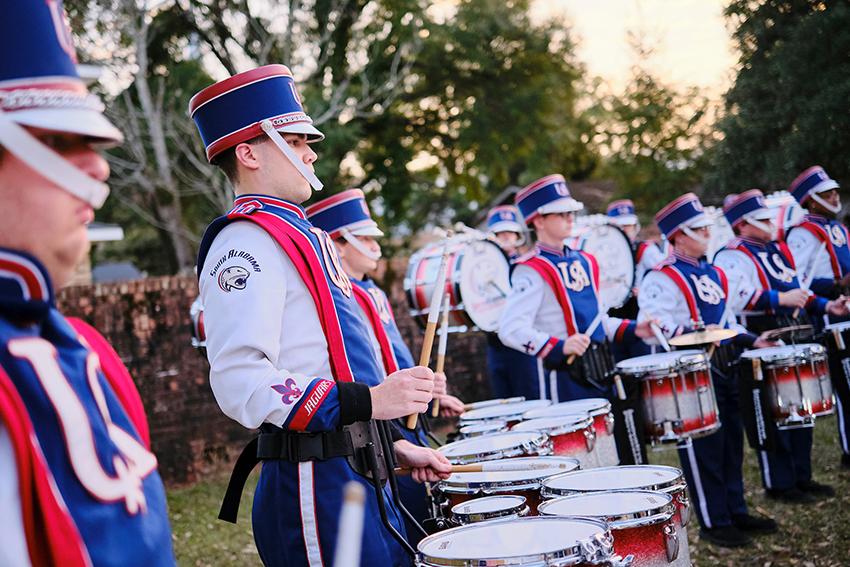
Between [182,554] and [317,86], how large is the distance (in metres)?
13.3

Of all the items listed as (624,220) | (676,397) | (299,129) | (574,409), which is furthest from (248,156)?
(624,220)

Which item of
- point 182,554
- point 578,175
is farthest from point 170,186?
→ point 578,175

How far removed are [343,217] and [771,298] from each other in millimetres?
3902

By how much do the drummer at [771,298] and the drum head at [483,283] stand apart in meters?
2.11

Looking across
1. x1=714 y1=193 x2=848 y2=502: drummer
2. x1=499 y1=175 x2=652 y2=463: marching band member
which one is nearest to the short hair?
x1=499 y1=175 x2=652 y2=463: marching band member

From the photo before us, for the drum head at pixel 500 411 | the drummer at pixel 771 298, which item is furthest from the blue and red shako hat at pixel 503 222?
the drum head at pixel 500 411

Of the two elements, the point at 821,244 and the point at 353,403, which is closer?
the point at 353,403

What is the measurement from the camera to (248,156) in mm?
2980

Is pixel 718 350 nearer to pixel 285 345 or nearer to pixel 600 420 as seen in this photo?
pixel 600 420

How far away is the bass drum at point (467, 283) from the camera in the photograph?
8.99 m

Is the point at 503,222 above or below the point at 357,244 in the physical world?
above

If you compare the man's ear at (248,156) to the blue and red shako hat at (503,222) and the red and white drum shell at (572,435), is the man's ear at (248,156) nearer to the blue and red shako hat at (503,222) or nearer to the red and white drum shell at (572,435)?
the red and white drum shell at (572,435)

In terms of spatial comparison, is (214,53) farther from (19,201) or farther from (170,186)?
(19,201)

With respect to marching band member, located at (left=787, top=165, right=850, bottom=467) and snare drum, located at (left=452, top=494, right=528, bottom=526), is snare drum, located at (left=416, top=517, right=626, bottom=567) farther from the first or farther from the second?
marching band member, located at (left=787, top=165, right=850, bottom=467)
